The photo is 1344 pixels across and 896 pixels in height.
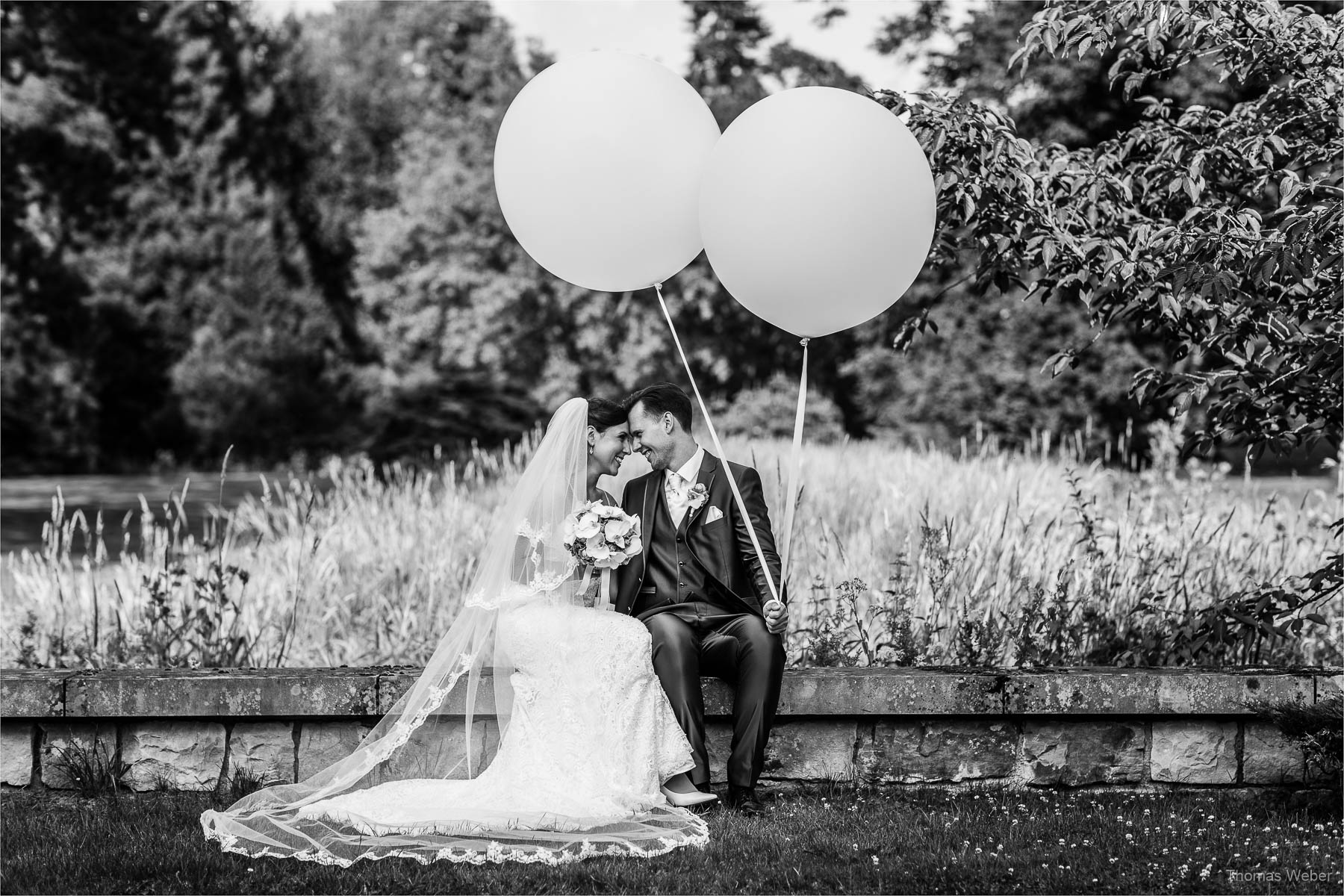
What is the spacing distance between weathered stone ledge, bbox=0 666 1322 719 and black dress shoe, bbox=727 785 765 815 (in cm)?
30

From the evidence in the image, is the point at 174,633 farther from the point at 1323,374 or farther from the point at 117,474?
the point at 117,474

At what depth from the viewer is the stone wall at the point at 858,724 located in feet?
13.7

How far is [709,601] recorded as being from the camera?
4410 mm

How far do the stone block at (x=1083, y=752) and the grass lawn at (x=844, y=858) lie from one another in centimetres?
18

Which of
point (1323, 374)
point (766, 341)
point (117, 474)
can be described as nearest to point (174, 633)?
point (1323, 374)

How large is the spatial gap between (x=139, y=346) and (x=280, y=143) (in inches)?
255

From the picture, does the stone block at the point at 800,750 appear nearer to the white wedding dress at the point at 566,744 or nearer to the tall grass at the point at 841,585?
the white wedding dress at the point at 566,744

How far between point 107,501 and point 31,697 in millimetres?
11849

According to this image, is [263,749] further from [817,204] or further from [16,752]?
[817,204]

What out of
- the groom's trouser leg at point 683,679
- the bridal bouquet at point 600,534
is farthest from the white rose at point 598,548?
the groom's trouser leg at point 683,679

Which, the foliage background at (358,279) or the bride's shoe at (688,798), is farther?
the foliage background at (358,279)

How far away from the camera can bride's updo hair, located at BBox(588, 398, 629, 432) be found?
14.9 ft

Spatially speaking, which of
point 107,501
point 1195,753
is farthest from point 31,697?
point 107,501

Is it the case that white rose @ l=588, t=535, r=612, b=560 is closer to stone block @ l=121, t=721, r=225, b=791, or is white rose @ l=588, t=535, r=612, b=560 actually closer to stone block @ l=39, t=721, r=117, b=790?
stone block @ l=121, t=721, r=225, b=791
